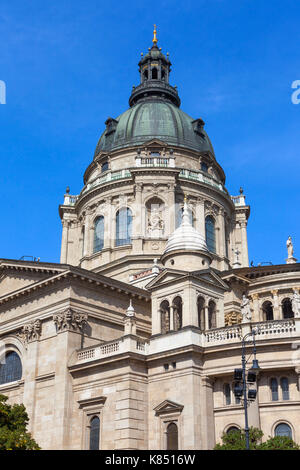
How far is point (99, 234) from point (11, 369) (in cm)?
2085

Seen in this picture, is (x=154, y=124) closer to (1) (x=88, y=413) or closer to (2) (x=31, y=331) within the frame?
(2) (x=31, y=331)

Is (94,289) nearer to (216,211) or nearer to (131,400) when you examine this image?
(131,400)

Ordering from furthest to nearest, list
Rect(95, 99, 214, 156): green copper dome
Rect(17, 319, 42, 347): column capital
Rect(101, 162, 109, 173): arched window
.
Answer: Rect(101, 162, 109, 173): arched window
Rect(95, 99, 214, 156): green copper dome
Rect(17, 319, 42, 347): column capital

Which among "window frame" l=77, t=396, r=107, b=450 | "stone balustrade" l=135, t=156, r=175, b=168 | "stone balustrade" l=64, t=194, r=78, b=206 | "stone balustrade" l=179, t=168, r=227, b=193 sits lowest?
"window frame" l=77, t=396, r=107, b=450

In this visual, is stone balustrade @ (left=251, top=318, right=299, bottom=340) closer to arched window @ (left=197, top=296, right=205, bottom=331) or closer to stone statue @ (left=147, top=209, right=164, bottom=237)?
arched window @ (left=197, top=296, right=205, bottom=331)

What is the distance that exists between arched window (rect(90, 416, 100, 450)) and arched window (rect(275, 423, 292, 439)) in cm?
1042

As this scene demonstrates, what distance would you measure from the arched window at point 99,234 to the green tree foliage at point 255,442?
3294cm

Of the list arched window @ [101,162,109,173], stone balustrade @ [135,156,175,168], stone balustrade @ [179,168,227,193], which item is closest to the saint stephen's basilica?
stone balustrade @ [135,156,175,168]

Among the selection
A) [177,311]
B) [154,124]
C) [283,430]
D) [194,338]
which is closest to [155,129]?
[154,124]

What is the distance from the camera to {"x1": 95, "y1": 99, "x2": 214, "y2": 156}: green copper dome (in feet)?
224

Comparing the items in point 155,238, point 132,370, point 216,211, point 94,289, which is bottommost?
point 132,370

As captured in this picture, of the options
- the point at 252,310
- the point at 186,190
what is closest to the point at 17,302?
the point at 252,310

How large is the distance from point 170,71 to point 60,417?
165ft

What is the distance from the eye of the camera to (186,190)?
64.6 m
